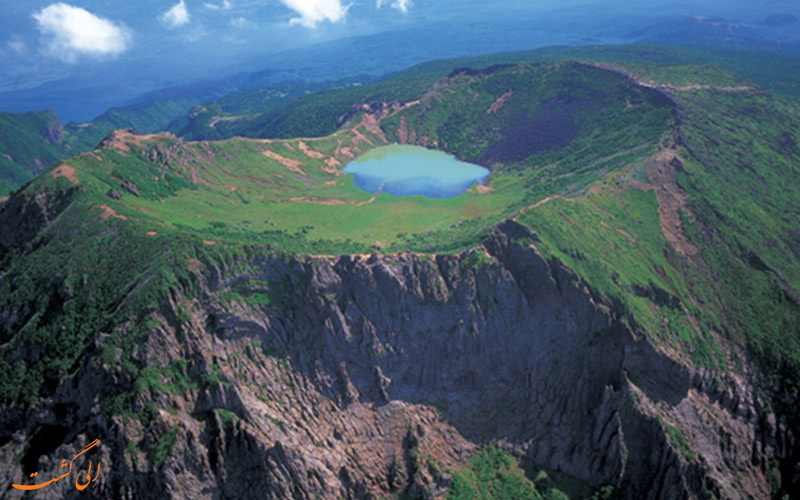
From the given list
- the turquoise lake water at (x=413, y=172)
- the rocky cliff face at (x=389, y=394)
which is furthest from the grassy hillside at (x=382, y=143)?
the rocky cliff face at (x=389, y=394)

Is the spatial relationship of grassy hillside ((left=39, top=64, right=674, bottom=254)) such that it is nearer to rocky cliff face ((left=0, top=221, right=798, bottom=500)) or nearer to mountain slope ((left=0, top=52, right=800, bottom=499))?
mountain slope ((left=0, top=52, right=800, bottom=499))

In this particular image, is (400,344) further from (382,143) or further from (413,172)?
(382,143)

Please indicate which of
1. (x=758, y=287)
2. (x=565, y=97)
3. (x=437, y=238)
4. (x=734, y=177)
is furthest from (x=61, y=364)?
(x=565, y=97)

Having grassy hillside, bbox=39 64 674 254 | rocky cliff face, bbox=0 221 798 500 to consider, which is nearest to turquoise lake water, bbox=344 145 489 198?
grassy hillside, bbox=39 64 674 254

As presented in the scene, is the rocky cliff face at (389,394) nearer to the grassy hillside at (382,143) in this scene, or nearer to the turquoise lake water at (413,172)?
the grassy hillside at (382,143)

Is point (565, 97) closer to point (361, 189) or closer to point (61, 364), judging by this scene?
point (361, 189)
